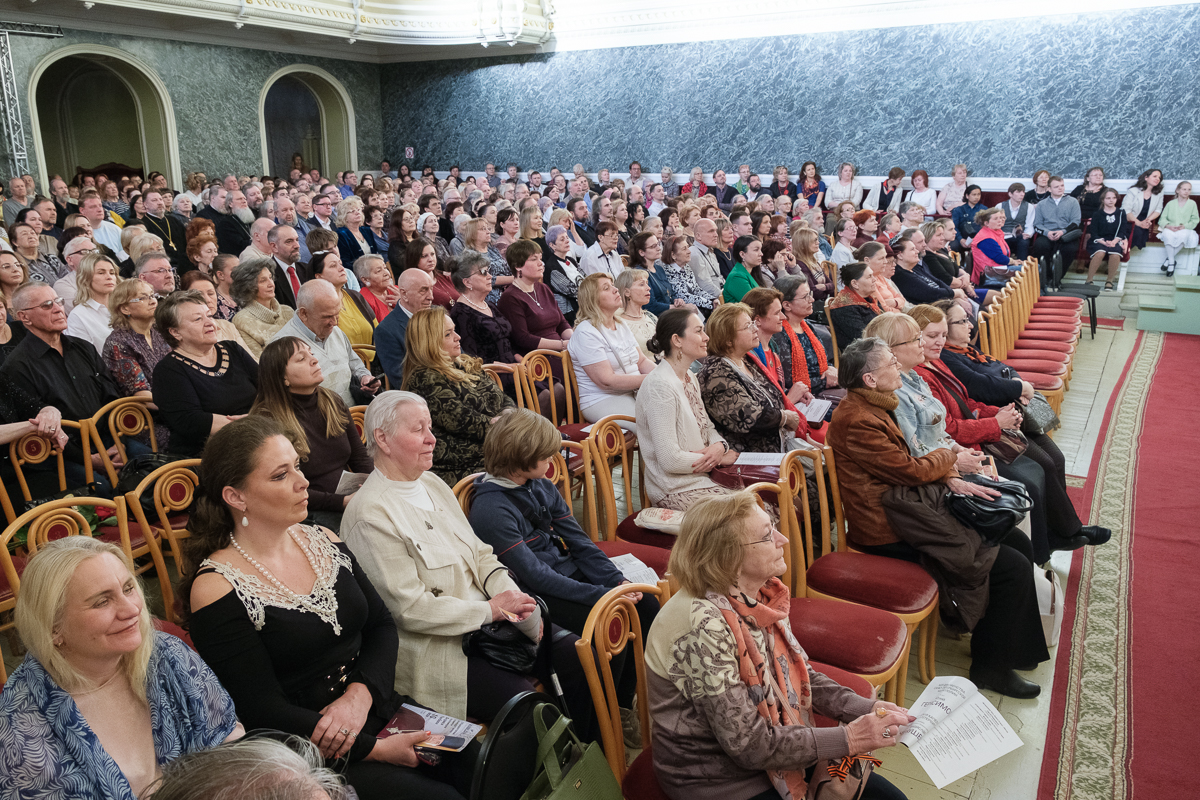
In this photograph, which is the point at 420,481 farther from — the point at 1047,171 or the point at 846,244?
the point at 1047,171

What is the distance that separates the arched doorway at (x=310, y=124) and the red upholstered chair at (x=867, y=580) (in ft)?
54.7

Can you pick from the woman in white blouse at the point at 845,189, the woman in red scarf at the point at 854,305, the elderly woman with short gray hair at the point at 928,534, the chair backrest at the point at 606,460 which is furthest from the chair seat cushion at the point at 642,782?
the woman in white blouse at the point at 845,189

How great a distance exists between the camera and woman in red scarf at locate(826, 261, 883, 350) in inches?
211

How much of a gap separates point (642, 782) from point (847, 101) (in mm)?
13943

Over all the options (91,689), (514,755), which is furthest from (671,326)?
(91,689)

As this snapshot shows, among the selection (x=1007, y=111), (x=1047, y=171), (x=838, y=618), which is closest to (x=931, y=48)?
(x=1007, y=111)

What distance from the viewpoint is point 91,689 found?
5.41 ft

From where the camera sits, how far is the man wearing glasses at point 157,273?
471cm

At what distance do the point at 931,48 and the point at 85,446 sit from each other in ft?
43.8

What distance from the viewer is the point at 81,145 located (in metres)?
16.5

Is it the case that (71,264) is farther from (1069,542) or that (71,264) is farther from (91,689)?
(1069,542)

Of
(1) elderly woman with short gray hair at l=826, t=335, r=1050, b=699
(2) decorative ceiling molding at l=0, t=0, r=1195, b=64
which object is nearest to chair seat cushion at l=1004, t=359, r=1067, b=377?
(1) elderly woman with short gray hair at l=826, t=335, r=1050, b=699

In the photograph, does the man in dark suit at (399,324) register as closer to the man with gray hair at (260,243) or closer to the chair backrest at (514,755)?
the man with gray hair at (260,243)

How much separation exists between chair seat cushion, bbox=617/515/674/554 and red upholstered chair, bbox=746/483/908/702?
1.62 ft
